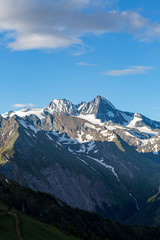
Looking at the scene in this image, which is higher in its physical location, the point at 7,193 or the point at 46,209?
the point at 7,193

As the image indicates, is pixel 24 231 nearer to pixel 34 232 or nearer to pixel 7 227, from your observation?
pixel 7 227

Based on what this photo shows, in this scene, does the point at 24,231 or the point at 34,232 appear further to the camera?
the point at 34,232

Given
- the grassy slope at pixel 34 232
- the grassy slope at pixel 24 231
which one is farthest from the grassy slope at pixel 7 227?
the grassy slope at pixel 34 232

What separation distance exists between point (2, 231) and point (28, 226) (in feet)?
40.3

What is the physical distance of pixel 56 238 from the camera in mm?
90750

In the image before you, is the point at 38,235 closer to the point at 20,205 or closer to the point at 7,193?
the point at 20,205

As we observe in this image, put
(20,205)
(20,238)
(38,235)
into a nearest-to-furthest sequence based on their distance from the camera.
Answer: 1. (20,238)
2. (38,235)
3. (20,205)

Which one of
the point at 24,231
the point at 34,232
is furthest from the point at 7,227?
the point at 34,232

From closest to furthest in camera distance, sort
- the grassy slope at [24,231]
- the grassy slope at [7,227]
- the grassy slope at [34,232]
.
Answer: the grassy slope at [7,227]
the grassy slope at [24,231]
the grassy slope at [34,232]

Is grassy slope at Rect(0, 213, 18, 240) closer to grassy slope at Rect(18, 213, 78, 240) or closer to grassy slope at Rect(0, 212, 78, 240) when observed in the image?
grassy slope at Rect(0, 212, 78, 240)

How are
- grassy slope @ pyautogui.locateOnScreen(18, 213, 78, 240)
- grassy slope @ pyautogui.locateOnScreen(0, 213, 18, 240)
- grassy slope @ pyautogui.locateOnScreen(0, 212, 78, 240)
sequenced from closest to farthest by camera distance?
grassy slope @ pyautogui.locateOnScreen(0, 213, 18, 240) < grassy slope @ pyautogui.locateOnScreen(0, 212, 78, 240) < grassy slope @ pyautogui.locateOnScreen(18, 213, 78, 240)

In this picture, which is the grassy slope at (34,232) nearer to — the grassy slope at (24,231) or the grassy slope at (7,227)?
the grassy slope at (24,231)

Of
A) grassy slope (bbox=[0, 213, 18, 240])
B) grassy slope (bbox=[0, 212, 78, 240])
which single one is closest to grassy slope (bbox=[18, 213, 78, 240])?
grassy slope (bbox=[0, 212, 78, 240])

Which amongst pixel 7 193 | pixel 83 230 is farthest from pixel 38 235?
pixel 83 230
